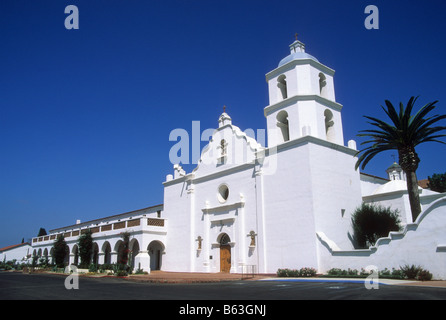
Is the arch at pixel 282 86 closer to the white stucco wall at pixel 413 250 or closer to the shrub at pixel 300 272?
the white stucco wall at pixel 413 250

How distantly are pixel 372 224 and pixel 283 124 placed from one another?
9.81 m

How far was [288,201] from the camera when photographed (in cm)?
2395

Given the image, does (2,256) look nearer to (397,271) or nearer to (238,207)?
(238,207)

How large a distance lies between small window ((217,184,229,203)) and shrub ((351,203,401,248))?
10.3 meters

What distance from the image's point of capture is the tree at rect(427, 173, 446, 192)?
46847 mm

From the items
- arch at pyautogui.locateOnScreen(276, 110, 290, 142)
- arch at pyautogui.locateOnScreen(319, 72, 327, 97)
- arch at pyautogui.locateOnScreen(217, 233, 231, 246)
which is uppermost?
arch at pyautogui.locateOnScreen(319, 72, 327, 97)

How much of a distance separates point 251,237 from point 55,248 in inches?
1164

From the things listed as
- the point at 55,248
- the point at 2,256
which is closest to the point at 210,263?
the point at 55,248

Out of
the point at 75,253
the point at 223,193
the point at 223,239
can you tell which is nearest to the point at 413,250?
the point at 223,239

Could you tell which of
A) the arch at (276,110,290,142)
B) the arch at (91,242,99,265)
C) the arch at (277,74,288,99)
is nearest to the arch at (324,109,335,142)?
the arch at (276,110,290,142)

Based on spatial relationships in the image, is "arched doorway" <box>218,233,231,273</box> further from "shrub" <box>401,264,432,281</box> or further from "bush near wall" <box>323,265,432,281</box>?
"shrub" <box>401,264,432,281</box>

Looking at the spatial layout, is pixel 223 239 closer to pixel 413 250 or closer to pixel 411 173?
pixel 413 250

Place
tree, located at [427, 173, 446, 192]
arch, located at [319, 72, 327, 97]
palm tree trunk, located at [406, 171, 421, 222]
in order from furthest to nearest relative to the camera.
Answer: tree, located at [427, 173, 446, 192] → arch, located at [319, 72, 327, 97] → palm tree trunk, located at [406, 171, 421, 222]

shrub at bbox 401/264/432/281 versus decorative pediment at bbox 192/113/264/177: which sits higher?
decorative pediment at bbox 192/113/264/177
